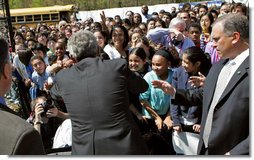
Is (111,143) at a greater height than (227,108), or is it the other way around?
(227,108)

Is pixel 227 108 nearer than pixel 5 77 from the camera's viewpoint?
No

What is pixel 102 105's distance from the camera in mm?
2037

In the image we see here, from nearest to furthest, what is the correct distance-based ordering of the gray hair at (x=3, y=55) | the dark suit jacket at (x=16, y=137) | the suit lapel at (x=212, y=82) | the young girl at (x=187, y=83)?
the dark suit jacket at (x=16, y=137) < the gray hair at (x=3, y=55) < the suit lapel at (x=212, y=82) < the young girl at (x=187, y=83)

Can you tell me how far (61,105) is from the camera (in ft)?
9.30

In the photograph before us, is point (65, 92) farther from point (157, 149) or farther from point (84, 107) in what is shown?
point (157, 149)

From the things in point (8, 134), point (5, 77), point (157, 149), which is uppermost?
point (5, 77)

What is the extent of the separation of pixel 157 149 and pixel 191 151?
283 mm

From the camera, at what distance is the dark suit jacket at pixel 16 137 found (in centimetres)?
124

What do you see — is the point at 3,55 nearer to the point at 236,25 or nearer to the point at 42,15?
the point at 236,25

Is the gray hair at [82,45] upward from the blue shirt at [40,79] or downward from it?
upward

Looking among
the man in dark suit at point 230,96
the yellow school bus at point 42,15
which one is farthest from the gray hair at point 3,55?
the yellow school bus at point 42,15

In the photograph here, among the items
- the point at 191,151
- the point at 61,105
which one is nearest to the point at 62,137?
the point at 61,105

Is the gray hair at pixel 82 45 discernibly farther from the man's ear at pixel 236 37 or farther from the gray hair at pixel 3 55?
the man's ear at pixel 236 37

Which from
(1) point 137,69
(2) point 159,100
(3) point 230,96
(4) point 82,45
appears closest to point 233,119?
(3) point 230,96
